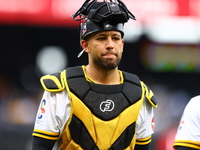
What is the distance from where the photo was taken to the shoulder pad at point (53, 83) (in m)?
4.81

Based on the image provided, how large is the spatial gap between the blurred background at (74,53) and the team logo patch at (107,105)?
8.02m

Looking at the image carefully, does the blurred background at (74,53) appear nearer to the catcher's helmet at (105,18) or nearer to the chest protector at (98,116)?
the chest protector at (98,116)

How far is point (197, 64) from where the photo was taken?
16031 mm

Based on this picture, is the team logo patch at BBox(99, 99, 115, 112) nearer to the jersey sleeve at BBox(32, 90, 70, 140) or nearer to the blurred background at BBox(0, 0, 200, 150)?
the jersey sleeve at BBox(32, 90, 70, 140)

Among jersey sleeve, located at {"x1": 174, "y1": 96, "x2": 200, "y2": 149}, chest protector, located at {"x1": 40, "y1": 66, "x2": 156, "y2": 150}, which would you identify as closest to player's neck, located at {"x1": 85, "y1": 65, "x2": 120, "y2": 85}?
chest protector, located at {"x1": 40, "y1": 66, "x2": 156, "y2": 150}

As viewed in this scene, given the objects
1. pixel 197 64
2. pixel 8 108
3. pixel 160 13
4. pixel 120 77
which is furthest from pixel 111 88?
pixel 197 64

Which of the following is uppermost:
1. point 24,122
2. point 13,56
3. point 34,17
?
point 34,17

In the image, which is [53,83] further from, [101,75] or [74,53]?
[74,53]

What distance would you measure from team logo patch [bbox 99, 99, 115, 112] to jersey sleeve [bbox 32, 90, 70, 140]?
0.89ft

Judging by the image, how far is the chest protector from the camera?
4.82m

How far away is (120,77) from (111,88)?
0.20 m

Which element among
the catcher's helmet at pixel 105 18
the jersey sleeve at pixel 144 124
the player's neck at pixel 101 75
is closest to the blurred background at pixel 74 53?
the jersey sleeve at pixel 144 124

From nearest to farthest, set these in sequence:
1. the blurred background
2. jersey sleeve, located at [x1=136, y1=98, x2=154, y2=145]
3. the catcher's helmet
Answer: the catcher's helmet
jersey sleeve, located at [x1=136, y1=98, x2=154, y2=145]
the blurred background

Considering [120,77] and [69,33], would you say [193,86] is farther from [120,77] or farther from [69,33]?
[120,77]
